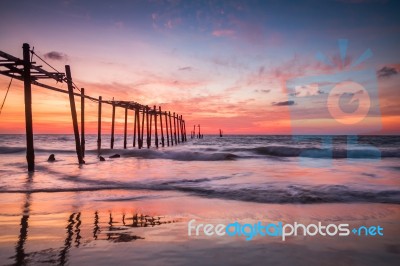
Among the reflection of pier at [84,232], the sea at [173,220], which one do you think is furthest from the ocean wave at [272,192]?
the reflection of pier at [84,232]

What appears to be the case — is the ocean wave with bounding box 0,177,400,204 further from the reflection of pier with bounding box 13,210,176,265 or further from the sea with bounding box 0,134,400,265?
the reflection of pier with bounding box 13,210,176,265

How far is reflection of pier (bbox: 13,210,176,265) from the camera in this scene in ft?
9.61

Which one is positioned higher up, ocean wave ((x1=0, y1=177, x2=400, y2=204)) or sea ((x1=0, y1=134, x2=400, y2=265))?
sea ((x1=0, y1=134, x2=400, y2=265))

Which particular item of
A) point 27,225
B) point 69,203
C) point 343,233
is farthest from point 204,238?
point 69,203

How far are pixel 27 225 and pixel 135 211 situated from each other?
5.39 feet

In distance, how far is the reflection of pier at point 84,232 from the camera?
9.61 feet

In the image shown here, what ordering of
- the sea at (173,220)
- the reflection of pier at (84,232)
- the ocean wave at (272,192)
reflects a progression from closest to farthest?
the reflection of pier at (84,232)
the sea at (173,220)
the ocean wave at (272,192)

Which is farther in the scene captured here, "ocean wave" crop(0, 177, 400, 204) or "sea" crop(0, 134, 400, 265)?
"ocean wave" crop(0, 177, 400, 204)

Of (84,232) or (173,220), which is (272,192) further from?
(84,232)

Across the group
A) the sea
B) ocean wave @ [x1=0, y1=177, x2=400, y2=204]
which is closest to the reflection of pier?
the sea

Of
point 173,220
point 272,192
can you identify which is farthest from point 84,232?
point 272,192

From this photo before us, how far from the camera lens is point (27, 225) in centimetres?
410

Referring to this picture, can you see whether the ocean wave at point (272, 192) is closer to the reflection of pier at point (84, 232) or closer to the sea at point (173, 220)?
the sea at point (173, 220)

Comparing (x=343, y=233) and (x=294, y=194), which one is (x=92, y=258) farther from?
(x=294, y=194)
